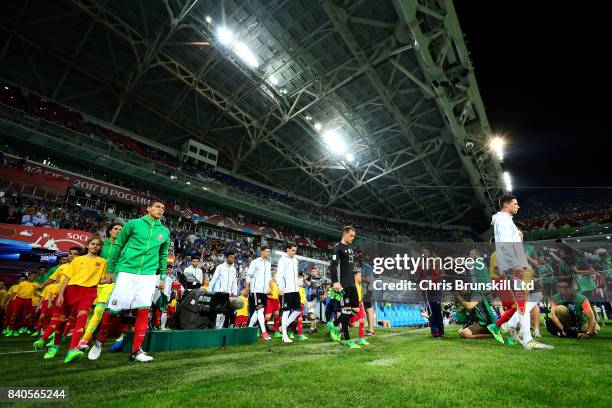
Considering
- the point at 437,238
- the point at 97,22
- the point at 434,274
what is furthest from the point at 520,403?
the point at 437,238

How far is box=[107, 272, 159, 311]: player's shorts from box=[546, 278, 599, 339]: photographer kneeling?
7277 mm

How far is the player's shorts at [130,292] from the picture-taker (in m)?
3.77

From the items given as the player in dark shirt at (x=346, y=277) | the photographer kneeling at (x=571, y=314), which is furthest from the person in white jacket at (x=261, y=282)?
the photographer kneeling at (x=571, y=314)

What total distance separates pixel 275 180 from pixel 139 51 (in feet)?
55.4

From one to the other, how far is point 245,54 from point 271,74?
2208mm

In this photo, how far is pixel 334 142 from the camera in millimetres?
25062

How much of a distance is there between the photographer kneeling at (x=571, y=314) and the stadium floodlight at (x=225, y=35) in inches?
702

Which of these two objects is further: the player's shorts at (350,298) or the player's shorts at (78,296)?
the player's shorts at (350,298)

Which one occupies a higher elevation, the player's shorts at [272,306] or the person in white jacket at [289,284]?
the person in white jacket at [289,284]

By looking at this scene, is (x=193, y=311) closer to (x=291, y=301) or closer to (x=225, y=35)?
(x=291, y=301)

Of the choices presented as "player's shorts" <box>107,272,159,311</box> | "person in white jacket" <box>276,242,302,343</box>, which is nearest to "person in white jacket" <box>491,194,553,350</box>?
"person in white jacket" <box>276,242,302,343</box>

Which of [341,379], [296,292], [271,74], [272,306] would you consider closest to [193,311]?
[296,292]

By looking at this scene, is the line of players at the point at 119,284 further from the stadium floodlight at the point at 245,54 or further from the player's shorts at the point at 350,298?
the stadium floodlight at the point at 245,54

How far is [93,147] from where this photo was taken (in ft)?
65.3
